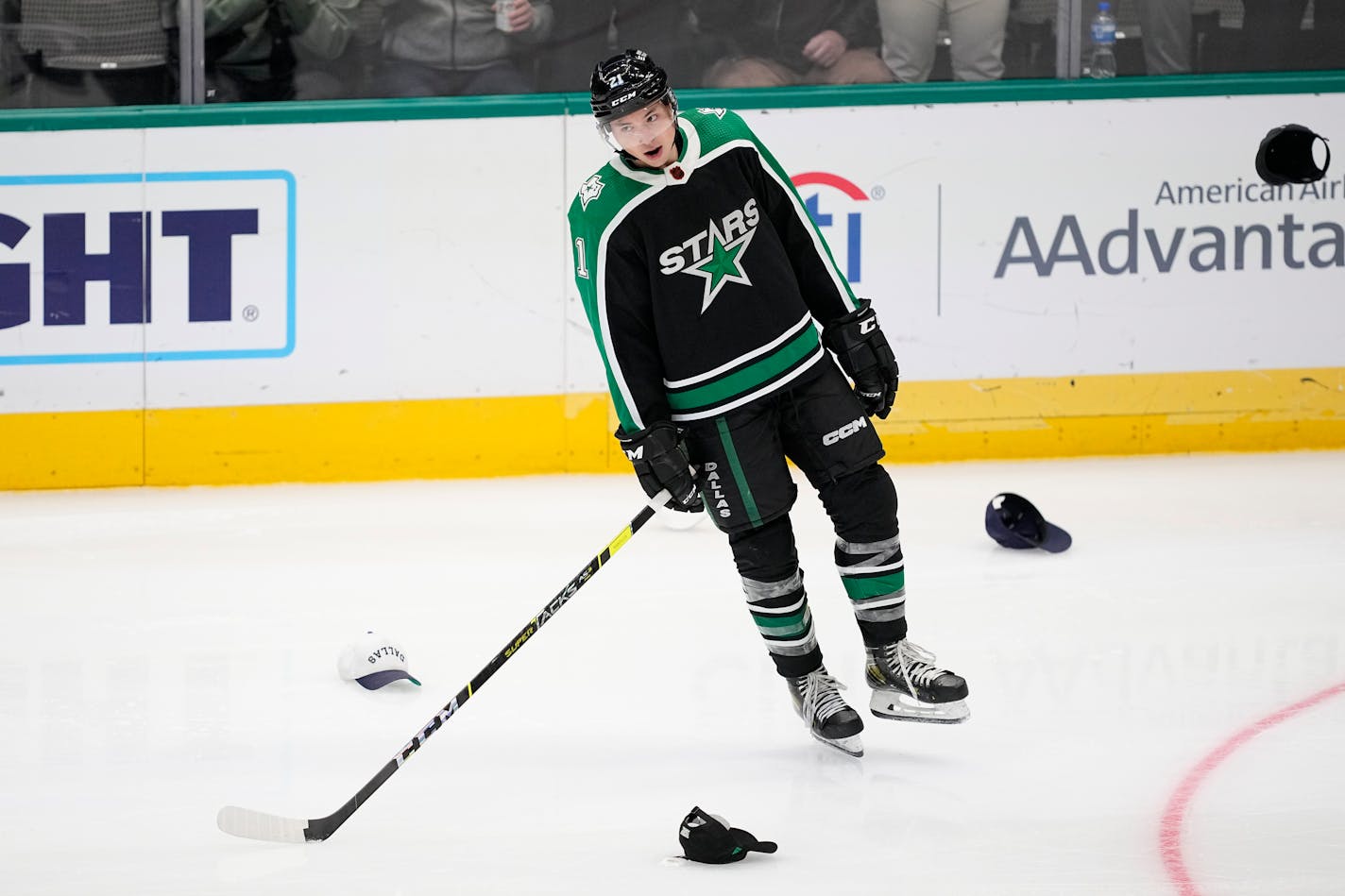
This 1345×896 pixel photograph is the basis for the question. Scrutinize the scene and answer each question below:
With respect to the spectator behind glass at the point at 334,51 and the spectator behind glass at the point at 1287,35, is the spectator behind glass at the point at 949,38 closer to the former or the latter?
the spectator behind glass at the point at 1287,35

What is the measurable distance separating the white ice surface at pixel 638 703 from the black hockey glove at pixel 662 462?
1.50 feet

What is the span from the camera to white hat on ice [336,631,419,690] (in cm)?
314

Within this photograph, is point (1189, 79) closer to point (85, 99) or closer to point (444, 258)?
point (444, 258)

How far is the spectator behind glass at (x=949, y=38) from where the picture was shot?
534 cm

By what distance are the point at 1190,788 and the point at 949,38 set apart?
3399mm

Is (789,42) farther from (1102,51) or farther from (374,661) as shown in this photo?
(374,661)

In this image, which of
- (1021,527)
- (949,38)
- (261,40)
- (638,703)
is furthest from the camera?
(949,38)

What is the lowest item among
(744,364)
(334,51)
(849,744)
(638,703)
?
(638,703)

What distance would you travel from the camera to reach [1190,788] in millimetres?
2518

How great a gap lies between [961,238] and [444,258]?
1.67 meters

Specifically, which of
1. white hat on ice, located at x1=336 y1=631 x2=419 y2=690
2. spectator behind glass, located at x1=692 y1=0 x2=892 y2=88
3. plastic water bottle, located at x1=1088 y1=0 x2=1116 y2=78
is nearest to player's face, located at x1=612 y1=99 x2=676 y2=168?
white hat on ice, located at x1=336 y1=631 x2=419 y2=690

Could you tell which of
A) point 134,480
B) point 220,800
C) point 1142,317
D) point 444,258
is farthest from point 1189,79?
point 220,800

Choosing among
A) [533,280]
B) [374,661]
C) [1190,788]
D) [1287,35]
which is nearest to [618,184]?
[374,661]

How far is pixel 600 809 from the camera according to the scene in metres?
2.51
